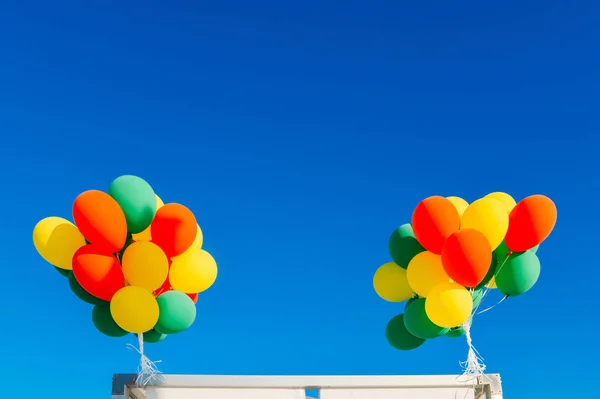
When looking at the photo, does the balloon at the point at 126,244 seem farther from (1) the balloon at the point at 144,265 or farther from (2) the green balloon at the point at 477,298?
(2) the green balloon at the point at 477,298

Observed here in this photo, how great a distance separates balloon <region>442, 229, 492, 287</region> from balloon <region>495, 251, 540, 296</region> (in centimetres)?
50

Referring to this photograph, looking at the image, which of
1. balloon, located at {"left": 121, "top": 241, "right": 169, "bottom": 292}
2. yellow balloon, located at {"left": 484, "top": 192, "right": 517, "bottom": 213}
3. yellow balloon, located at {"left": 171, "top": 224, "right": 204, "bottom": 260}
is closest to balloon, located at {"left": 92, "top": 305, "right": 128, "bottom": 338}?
balloon, located at {"left": 121, "top": 241, "right": 169, "bottom": 292}

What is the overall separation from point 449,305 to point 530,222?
101 cm

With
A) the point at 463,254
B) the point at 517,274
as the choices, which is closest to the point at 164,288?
the point at 463,254

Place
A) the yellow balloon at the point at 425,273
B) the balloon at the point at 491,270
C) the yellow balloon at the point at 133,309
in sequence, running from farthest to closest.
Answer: the balloon at the point at 491,270 < the yellow balloon at the point at 425,273 < the yellow balloon at the point at 133,309

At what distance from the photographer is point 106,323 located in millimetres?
4770

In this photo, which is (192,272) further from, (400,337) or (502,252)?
(502,252)

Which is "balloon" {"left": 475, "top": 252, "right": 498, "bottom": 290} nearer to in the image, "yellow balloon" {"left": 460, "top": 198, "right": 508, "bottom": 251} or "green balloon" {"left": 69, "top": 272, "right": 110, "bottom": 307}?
"yellow balloon" {"left": 460, "top": 198, "right": 508, "bottom": 251}

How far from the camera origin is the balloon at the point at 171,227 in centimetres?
470

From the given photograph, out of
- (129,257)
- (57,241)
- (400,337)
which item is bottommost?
(400,337)

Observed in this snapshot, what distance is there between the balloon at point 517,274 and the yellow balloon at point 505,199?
44cm

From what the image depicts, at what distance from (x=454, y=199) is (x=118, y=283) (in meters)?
2.98

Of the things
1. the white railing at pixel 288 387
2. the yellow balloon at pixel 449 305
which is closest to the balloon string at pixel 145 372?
the white railing at pixel 288 387

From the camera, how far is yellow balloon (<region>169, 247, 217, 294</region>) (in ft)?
16.3
